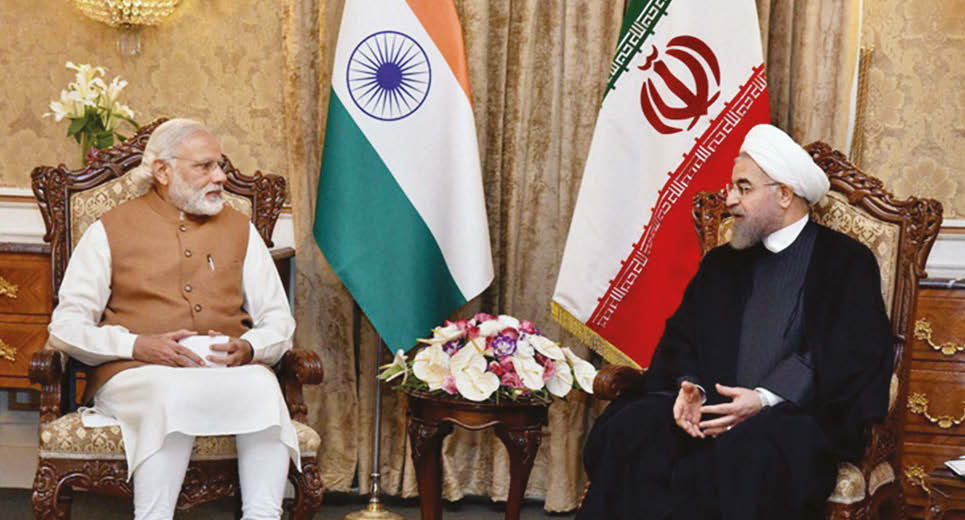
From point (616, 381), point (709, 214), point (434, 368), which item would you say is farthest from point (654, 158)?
point (434, 368)

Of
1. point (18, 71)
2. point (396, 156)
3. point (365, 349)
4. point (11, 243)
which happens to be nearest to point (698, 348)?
point (396, 156)

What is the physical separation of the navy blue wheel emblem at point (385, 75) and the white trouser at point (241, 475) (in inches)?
56.6

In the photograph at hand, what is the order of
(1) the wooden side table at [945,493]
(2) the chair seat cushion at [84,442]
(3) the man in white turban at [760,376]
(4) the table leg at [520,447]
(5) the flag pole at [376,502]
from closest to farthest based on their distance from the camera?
(1) the wooden side table at [945,493], (3) the man in white turban at [760,376], (2) the chair seat cushion at [84,442], (4) the table leg at [520,447], (5) the flag pole at [376,502]

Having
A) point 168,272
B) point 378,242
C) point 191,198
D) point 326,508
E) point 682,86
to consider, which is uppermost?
point 682,86

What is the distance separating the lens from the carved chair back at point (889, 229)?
3.61 metres

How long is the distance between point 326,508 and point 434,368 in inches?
49.4

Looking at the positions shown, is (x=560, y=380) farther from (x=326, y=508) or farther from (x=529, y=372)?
(x=326, y=508)

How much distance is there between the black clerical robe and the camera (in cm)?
312

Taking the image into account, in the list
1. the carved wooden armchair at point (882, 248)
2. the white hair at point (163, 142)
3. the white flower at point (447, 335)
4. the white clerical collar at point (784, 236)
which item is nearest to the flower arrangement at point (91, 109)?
the white hair at point (163, 142)

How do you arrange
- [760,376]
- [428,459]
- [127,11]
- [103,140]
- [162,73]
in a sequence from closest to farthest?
[760,376] < [428,459] < [103,140] < [127,11] < [162,73]

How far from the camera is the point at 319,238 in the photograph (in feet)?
14.4

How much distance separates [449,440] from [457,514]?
0.32 metres

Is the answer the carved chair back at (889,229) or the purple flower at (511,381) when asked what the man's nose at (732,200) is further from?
the purple flower at (511,381)

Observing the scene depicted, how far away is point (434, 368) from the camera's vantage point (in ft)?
12.8
